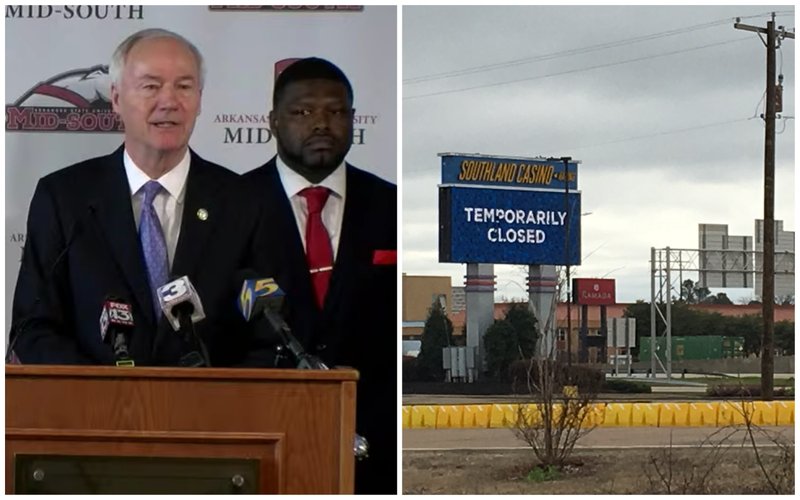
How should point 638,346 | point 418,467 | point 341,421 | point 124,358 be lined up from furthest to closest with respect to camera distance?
point 638,346 → point 418,467 → point 124,358 → point 341,421

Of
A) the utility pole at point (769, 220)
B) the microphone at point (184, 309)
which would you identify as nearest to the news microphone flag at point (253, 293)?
the microphone at point (184, 309)

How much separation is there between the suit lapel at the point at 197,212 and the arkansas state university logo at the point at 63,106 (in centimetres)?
35

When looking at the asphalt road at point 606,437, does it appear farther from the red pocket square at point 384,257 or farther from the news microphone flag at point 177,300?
the news microphone flag at point 177,300

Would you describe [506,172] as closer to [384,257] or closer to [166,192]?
[384,257]

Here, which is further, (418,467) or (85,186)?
(418,467)

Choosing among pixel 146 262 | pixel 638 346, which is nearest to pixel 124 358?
pixel 146 262

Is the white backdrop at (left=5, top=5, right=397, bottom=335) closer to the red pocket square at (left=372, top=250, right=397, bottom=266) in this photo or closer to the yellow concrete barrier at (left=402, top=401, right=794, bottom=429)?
the red pocket square at (left=372, top=250, right=397, bottom=266)

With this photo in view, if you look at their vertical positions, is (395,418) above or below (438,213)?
below

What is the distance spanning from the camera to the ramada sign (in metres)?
9.66

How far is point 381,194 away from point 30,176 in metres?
1.14

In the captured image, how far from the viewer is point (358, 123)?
3.73m

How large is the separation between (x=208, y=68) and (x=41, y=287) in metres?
0.88

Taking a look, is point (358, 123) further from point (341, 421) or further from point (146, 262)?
point (341, 421)

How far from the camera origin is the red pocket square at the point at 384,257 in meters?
3.74
